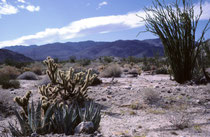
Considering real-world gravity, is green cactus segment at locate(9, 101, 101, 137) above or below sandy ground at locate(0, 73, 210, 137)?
above

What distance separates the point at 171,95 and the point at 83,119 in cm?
337

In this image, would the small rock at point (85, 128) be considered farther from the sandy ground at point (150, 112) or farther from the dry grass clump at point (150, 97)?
the dry grass clump at point (150, 97)

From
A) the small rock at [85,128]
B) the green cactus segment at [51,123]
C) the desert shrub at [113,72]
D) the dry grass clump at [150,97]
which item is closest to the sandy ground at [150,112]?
the dry grass clump at [150,97]

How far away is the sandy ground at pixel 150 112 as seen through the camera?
11.1 feet

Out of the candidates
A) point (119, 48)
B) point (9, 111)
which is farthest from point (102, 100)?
point (119, 48)

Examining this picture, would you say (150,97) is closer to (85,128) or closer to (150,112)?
(150,112)

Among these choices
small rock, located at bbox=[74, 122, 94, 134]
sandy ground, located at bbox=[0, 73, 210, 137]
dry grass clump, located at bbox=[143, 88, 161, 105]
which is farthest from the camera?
dry grass clump, located at bbox=[143, 88, 161, 105]

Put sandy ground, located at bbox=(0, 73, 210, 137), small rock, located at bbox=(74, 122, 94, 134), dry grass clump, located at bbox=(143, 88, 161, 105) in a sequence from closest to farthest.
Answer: small rock, located at bbox=(74, 122, 94, 134) < sandy ground, located at bbox=(0, 73, 210, 137) < dry grass clump, located at bbox=(143, 88, 161, 105)

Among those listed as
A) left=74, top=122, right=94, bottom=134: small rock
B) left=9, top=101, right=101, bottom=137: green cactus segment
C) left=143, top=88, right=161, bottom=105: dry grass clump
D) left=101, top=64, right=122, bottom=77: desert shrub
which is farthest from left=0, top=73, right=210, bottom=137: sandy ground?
left=101, top=64, right=122, bottom=77: desert shrub

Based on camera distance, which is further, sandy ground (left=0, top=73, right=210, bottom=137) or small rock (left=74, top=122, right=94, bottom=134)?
sandy ground (left=0, top=73, right=210, bottom=137)

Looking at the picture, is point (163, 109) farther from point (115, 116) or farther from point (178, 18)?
point (178, 18)

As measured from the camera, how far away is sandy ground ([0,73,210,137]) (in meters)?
3.39

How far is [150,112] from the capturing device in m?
4.62

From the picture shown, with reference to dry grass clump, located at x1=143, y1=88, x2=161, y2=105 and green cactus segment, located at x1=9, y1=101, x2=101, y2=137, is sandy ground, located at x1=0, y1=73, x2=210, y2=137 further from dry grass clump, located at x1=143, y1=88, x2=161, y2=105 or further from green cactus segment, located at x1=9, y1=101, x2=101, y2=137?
green cactus segment, located at x1=9, y1=101, x2=101, y2=137
